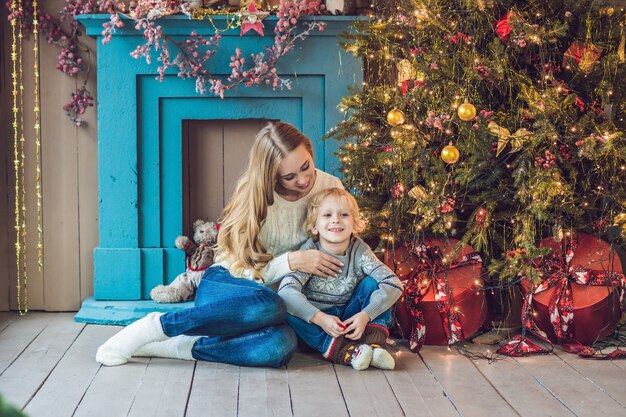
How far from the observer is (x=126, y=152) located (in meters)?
3.59

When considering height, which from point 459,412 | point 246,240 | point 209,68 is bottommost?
point 459,412

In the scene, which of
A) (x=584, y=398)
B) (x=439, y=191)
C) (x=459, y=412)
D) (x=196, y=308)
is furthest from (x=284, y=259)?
(x=584, y=398)

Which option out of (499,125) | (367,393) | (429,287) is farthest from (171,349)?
(499,125)

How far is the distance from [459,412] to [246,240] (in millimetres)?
1059

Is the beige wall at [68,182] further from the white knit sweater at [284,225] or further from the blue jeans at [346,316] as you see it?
the blue jeans at [346,316]

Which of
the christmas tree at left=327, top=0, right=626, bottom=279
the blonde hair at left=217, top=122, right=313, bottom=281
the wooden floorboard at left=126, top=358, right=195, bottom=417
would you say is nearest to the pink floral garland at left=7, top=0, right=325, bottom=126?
the christmas tree at left=327, top=0, right=626, bottom=279

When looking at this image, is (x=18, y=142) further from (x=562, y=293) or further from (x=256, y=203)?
(x=562, y=293)

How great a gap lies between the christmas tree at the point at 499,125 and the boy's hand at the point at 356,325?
1.49ft

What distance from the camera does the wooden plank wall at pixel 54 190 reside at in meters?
3.63

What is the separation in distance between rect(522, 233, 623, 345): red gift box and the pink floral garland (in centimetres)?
138

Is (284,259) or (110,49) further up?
(110,49)

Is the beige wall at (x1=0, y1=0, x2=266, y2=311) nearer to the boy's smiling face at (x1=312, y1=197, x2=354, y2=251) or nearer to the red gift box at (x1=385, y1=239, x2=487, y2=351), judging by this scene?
the boy's smiling face at (x1=312, y1=197, x2=354, y2=251)

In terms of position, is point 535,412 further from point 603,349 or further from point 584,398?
point 603,349

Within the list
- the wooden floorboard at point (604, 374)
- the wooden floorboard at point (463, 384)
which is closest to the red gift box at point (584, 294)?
the wooden floorboard at point (604, 374)
